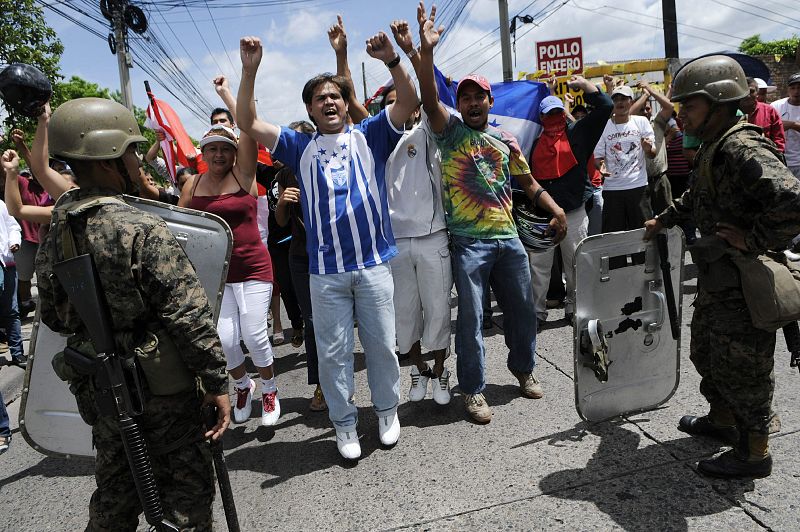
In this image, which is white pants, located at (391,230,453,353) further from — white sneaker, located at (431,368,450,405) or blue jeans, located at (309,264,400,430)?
blue jeans, located at (309,264,400,430)

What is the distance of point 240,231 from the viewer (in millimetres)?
3840

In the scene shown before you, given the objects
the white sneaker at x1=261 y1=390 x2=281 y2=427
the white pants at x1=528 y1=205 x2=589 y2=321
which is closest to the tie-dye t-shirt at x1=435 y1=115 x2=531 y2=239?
the white sneaker at x1=261 y1=390 x2=281 y2=427

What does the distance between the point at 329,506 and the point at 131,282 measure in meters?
1.58

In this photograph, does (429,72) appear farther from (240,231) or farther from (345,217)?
(240,231)

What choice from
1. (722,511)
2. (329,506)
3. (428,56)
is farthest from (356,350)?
(722,511)

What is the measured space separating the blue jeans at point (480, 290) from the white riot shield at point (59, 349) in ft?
5.24

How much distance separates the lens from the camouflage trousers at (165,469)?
79.4 inches

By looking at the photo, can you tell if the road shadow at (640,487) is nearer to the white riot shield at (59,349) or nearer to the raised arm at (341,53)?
the white riot shield at (59,349)

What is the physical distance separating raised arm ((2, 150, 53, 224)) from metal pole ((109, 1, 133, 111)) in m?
13.3

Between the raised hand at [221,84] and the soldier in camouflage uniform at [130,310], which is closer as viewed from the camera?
the soldier in camouflage uniform at [130,310]

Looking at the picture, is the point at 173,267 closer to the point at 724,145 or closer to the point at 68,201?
the point at 68,201

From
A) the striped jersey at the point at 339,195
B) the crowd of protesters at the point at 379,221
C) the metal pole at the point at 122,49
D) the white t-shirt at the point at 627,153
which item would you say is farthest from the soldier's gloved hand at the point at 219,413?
the metal pole at the point at 122,49

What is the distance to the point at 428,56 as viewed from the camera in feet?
10.4

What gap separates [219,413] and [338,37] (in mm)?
2410
